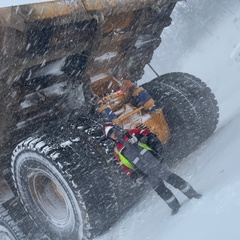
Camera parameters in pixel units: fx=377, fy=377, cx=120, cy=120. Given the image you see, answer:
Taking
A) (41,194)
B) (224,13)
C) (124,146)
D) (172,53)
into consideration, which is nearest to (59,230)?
(41,194)

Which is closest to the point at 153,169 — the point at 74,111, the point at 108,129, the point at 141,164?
the point at 141,164

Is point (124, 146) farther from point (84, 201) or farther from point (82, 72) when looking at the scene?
point (82, 72)

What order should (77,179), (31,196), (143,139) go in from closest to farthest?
(77,179), (143,139), (31,196)

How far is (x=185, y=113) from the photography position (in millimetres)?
5066

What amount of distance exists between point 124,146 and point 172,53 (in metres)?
15.0

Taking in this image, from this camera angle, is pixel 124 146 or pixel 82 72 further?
pixel 82 72

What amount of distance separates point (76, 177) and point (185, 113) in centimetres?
Result: 204

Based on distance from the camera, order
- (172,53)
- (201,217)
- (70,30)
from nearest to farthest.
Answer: (201,217), (70,30), (172,53)

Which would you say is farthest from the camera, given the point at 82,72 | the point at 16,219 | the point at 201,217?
the point at 16,219

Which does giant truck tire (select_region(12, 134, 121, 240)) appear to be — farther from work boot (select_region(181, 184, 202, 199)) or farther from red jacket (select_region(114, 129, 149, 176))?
work boot (select_region(181, 184, 202, 199))

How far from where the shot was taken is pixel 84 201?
3.61 metres

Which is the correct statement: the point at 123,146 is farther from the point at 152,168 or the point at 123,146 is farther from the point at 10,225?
the point at 10,225

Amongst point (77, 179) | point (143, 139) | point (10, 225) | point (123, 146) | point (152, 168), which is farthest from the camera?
point (10, 225)

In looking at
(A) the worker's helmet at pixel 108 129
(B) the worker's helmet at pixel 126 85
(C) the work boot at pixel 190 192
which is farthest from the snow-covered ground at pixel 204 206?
(B) the worker's helmet at pixel 126 85
